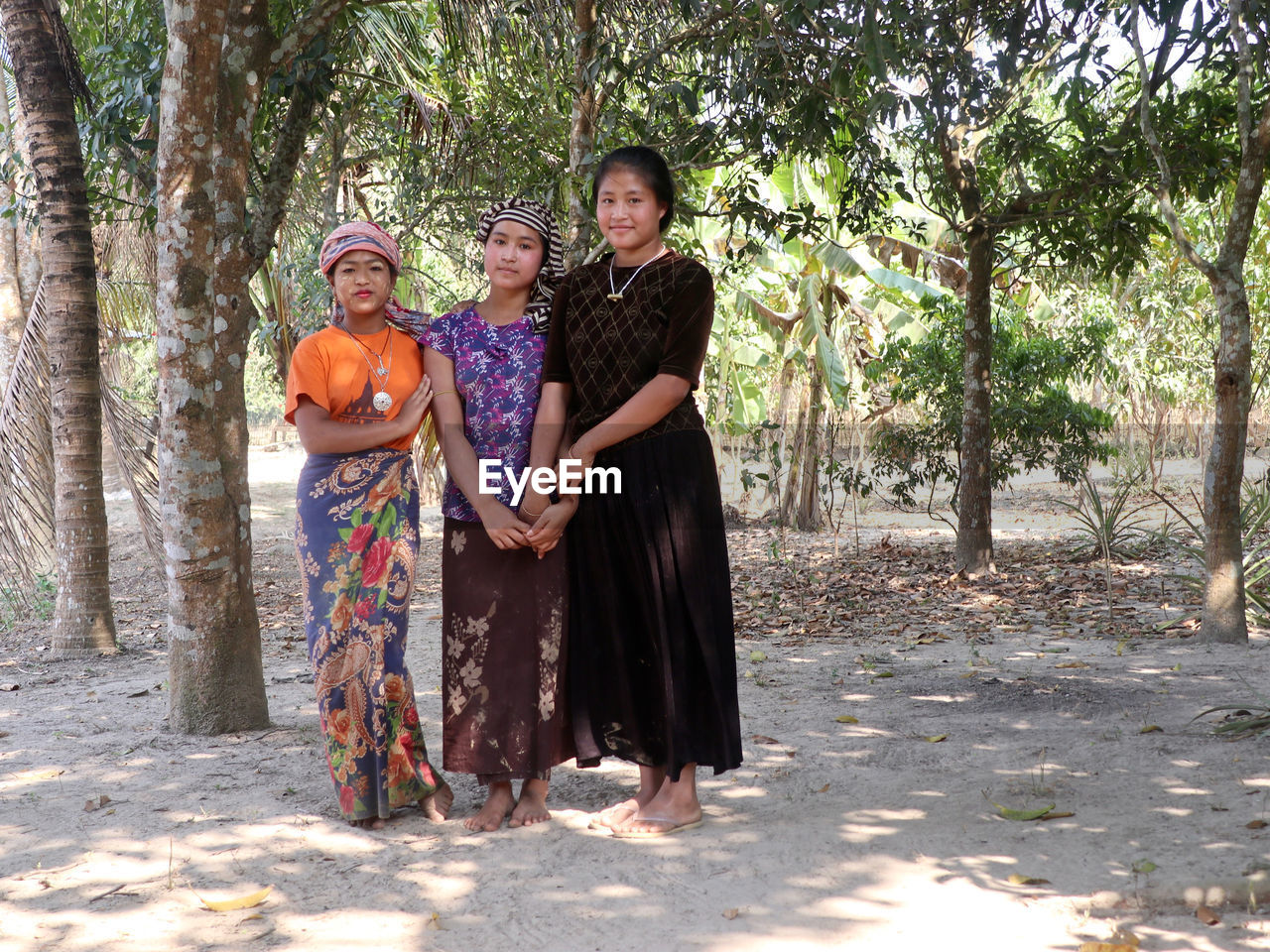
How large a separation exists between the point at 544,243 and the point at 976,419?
571cm

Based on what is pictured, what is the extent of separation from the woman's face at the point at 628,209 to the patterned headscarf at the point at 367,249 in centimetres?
68

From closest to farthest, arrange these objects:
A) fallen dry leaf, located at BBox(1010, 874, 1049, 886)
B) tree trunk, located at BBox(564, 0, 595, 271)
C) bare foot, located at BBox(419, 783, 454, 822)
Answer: fallen dry leaf, located at BBox(1010, 874, 1049, 886), bare foot, located at BBox(419, 783, 454, 822), tree trunk, located at BBox(564, 0, 595, 271)

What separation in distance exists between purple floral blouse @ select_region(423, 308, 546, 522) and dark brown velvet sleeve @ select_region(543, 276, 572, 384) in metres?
0.06

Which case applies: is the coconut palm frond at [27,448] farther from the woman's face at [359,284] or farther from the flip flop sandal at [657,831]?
the flip flop sandal at [657,831]

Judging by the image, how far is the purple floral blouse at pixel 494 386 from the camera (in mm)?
3207

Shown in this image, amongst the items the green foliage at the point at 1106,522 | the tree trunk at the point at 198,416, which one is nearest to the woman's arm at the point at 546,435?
the tree trunk at the point at 198,416

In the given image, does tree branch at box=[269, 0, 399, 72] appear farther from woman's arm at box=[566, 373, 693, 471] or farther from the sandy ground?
the sandy ground

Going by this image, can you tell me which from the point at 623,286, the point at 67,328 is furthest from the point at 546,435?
the point at 67,328

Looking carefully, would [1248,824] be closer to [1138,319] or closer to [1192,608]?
[1192,608]

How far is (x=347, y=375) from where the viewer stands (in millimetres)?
3217

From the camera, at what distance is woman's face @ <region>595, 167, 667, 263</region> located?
3098mm

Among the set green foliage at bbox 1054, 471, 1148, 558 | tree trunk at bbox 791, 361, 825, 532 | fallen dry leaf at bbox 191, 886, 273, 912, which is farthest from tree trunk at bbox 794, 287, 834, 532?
fallen dry leaf at bbox 191, 886, 273, 912

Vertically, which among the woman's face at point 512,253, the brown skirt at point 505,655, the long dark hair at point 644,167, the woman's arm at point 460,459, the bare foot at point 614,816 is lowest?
the bare foot at point 614,816

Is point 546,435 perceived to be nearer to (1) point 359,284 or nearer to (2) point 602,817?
(1) point 359,284
